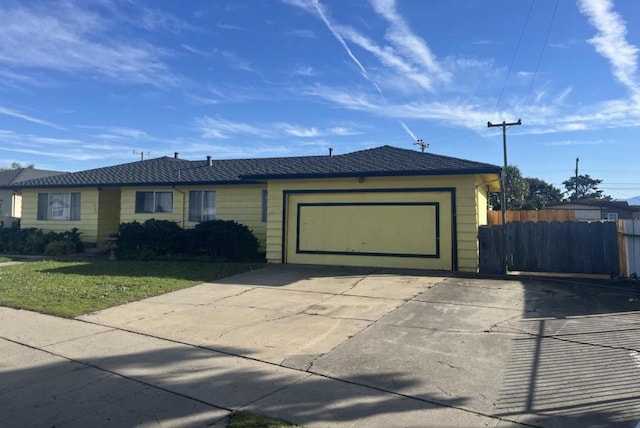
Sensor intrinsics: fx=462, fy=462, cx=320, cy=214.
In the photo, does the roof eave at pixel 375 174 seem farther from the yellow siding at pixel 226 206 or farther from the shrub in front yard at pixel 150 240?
the shrub in front yard at pixel 150 240

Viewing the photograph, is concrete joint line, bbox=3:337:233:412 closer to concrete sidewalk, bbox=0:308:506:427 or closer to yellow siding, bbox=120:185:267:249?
concrete sidewalk, bbox=0:308:506:427

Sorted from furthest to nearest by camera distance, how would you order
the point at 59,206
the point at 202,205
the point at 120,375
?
1. the point at 59,206
2. the point at 202,205
3. the point at 120,375

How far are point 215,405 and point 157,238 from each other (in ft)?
43.3

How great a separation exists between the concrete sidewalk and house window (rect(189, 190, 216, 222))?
1182cm

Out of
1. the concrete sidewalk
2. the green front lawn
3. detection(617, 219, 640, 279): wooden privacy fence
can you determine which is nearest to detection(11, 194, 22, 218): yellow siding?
the green front lawn

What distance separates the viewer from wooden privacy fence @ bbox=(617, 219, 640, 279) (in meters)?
10.7

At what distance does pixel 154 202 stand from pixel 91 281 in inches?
316

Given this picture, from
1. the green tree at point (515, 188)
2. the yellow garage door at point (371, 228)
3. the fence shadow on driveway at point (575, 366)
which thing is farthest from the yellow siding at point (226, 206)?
the green tree at point (515, 188)

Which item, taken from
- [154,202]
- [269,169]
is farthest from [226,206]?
[154,202]

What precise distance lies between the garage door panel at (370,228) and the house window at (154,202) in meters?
6.74

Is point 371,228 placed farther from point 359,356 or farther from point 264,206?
point 359,356

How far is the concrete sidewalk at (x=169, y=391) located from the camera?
3.87 m

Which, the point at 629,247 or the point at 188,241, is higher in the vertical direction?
the point at 188,241

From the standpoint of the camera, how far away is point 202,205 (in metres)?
18.0
